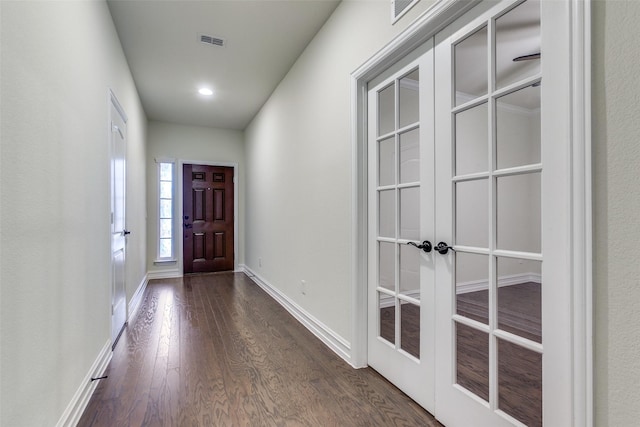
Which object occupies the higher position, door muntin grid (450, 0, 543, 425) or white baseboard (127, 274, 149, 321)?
door muntin grid (450, 0, 543, 425)

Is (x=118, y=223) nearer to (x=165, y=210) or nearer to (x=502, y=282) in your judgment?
(x=165, y=210)

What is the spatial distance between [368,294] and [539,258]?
1138 mm

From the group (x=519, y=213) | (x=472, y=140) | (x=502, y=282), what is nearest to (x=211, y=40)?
(x=472, y=140)

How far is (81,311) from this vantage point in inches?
69.6

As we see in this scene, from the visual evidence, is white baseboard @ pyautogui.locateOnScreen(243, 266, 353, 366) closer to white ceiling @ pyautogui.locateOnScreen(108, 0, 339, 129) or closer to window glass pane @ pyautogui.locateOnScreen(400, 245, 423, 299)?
window glass pane @ pyautogui.locateOnScreen(400, 245, 423, 299)

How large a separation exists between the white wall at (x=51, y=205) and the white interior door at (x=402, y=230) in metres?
1.71

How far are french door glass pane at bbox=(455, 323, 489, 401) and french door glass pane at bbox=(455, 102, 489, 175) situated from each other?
0.76 metres

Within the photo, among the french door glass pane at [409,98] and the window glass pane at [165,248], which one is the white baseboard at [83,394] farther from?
the window glass pane at [165,248]

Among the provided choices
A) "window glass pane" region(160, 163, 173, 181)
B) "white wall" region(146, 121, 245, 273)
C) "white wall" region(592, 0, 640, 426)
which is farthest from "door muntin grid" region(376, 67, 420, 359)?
"window glass pane" region(160, 163, 173, 181)

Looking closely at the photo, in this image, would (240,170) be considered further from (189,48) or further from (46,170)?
(46,170)

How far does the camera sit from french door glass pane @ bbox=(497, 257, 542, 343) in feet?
3.80

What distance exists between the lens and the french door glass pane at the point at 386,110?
1924mm

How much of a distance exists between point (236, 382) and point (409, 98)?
203 centimetres

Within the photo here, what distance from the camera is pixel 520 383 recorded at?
122cm
